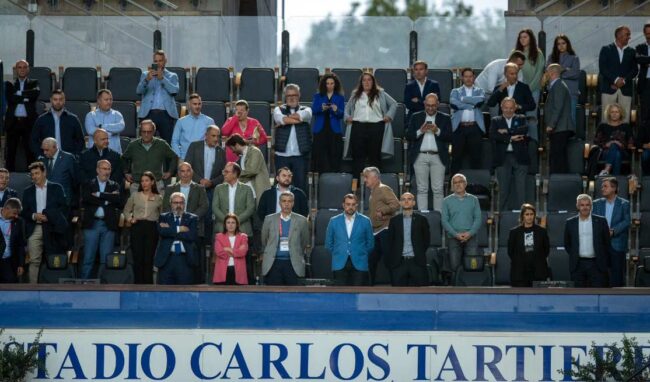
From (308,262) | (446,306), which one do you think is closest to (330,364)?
(446,306)

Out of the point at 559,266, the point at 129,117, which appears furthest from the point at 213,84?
the point at 559,266

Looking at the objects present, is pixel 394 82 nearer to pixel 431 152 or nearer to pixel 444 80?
pixel 444 80

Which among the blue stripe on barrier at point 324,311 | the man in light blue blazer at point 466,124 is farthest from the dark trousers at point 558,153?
the blue stripe on barrier at point 324,311

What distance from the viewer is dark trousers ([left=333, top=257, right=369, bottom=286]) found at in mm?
19297

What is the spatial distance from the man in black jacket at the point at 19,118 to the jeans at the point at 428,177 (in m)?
5.06

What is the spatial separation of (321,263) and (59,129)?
3.93 metres

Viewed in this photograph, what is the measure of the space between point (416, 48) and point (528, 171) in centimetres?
449

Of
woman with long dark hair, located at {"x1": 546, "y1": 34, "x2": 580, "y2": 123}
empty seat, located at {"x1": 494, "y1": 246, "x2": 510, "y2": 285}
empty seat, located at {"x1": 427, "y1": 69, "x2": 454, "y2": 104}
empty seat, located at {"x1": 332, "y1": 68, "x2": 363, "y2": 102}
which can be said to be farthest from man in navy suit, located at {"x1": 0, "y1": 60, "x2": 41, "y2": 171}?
woman with long dark hair, located at {"x1": 546, "y1": 34, "x2": 580, "y2": 123}

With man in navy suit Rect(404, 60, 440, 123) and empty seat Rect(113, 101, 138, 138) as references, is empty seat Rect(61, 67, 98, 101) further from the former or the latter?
man in navy suit Rect(404, 60, 440, 123)

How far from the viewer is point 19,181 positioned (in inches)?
846

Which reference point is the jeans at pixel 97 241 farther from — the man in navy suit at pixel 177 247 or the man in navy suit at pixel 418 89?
the man in navy suit at pixel 418 89

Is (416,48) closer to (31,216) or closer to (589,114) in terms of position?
(589,114)

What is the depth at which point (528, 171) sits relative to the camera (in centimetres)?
2203

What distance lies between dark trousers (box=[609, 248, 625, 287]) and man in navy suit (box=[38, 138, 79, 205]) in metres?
6.52
